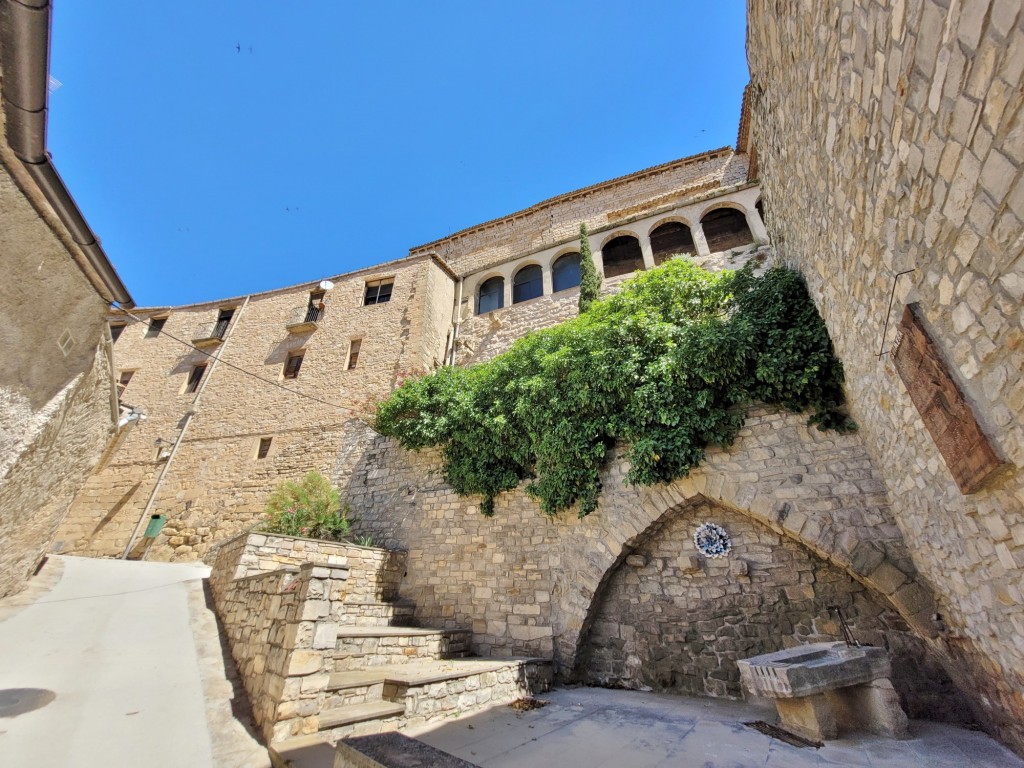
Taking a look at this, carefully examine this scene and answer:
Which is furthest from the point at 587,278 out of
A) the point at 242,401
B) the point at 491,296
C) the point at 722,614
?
the point at 242,401

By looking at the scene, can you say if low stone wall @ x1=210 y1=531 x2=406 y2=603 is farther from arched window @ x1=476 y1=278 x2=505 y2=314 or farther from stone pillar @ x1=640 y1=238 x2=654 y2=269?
stone pillar @ x1=640 y1=238 x2=654 y2=269

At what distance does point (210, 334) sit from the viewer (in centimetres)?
1519

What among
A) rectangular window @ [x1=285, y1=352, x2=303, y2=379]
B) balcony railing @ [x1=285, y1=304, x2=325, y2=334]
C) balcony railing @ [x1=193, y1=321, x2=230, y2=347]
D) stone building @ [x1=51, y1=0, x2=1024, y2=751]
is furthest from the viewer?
balcony railing @ [x1=193, y1=321, x2=230, y2=347]

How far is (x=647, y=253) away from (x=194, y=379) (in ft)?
52.7

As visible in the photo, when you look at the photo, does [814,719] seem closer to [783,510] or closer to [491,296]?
[783,510]

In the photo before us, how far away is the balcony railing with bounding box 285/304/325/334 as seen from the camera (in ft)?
46.4

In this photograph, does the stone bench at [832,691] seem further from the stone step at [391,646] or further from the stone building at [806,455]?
the stone step at [391,646]

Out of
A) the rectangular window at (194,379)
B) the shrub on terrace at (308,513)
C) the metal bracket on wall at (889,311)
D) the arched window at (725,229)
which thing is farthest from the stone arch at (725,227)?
the rectangular window at (194,379)

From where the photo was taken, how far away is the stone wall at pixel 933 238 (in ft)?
5.44

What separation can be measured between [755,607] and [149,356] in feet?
66.0

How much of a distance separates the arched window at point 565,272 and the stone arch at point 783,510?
771 cm

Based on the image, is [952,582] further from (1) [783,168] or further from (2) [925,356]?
(1) [783,168]

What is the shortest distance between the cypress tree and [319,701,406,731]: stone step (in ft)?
29.1

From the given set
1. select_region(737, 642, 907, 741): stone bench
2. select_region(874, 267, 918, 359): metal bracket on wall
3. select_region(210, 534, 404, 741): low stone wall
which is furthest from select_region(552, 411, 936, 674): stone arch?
select_region(210, 534, 404, 741): low stone wall
